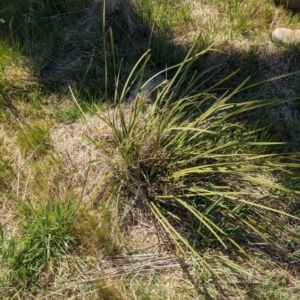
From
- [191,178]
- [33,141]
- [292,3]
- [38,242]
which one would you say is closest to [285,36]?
[292,3]

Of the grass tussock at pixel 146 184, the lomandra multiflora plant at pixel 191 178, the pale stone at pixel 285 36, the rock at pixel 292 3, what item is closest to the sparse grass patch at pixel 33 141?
the grass tussock at pixel 146 184

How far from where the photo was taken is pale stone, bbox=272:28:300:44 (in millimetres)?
2318

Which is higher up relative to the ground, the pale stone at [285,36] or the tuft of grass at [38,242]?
the pale stone at [285,36]

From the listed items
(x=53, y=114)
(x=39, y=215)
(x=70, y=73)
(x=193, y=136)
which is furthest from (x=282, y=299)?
(x=70, y=73)

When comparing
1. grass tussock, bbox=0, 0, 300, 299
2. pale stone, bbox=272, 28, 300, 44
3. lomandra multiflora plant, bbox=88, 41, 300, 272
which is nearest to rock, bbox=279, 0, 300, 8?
pale stone, bbox=272, 28, 300, 44

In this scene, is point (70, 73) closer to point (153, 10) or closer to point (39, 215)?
point (153, 10)

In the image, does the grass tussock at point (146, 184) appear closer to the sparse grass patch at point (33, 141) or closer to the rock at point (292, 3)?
the sparse grass patch at point (33, 141)

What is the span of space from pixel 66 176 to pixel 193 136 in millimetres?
618

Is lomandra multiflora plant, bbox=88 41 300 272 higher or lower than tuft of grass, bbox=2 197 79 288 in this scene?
higher

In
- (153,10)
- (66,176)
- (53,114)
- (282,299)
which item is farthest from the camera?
(153,10)

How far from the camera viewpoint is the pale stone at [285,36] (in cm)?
232

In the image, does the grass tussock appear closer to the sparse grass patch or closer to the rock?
the sparse grass patch

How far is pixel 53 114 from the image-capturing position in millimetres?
2115

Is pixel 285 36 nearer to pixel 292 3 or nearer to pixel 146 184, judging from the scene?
pixel 292 3
